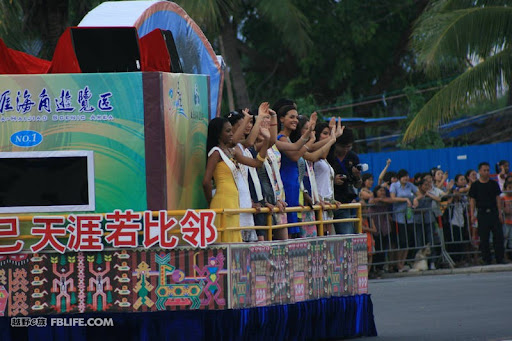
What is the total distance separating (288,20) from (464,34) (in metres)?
8.09

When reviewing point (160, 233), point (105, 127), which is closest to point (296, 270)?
point (160, 233)

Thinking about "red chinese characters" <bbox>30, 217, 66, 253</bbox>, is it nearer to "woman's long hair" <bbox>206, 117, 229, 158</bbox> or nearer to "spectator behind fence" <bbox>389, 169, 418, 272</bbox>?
"woman's long hair" <bbox>206, 117, 229, 158</bbox>

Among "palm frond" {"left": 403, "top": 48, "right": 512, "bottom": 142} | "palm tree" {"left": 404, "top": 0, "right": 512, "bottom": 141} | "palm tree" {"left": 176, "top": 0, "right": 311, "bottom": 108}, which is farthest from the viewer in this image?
"palm tree" {"left": 176, "top": 0, "right": 311, "bottom": 108}

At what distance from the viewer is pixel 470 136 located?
32281 mm

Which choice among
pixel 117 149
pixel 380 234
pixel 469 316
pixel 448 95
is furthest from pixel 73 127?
pixel 448 95

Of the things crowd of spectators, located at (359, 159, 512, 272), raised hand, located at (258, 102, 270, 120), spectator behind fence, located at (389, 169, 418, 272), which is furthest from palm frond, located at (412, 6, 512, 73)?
raised hand, located at (258, 102, 270, 120)

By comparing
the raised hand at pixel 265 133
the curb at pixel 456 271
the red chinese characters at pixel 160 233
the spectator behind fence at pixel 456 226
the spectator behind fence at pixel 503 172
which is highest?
the spectator behind fence at pixel 503 172

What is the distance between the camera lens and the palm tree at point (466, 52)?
71.5ft

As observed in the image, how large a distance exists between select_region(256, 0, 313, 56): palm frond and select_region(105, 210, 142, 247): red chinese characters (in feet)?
63.3

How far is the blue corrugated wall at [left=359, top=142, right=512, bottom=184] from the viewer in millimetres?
26188

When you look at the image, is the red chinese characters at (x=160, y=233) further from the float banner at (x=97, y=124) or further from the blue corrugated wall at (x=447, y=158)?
the blue corrugated wall at (x=447, y=158)

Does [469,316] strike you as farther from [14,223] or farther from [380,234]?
[380,234]

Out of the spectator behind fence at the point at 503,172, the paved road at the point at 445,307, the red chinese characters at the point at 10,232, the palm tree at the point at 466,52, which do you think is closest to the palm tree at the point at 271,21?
the palm tree at the point at 466,52

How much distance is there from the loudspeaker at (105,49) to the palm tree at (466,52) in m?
11.5
